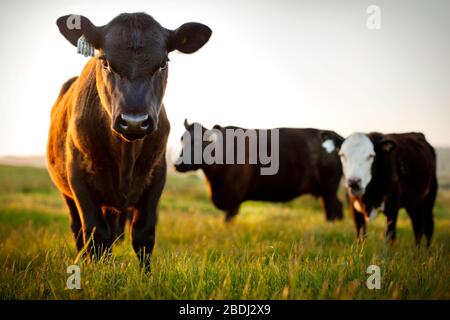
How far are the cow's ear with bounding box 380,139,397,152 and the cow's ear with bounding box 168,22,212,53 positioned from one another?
12.4 feet

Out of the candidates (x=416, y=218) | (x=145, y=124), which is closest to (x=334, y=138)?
(x=416, y=218)

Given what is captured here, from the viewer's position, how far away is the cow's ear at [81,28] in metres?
3.56

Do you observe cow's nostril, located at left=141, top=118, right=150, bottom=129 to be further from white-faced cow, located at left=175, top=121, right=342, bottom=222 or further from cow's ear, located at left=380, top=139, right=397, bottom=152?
white-faced cow, located at left=175, top=121, right=342, bottom=222

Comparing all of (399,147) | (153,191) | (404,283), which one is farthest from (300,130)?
(404,283)

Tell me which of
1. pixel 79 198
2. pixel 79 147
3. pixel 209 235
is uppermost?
pixel 79 147

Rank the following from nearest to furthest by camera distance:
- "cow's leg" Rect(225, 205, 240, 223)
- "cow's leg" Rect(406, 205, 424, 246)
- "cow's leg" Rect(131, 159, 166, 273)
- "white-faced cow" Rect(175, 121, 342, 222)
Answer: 1. "cow's leg" Rect(131, 159, 166, 273)
2. "cow's leg" Rect(406, 205, 424, 246)
3. "cow's leg" Rect(225, 205, 240, 223)
4. "white-faced cow" Rect(175, 121, 342, 222)

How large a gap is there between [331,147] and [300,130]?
5.42m

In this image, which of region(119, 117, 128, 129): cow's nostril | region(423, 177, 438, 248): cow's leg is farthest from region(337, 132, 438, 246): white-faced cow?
region(119, 117, 128, 129): cow's nostril

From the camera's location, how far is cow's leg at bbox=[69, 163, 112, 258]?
3826 mm

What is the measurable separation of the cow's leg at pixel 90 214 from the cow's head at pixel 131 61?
75 cm

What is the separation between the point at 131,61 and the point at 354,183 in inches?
160

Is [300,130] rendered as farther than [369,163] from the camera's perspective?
Yes
